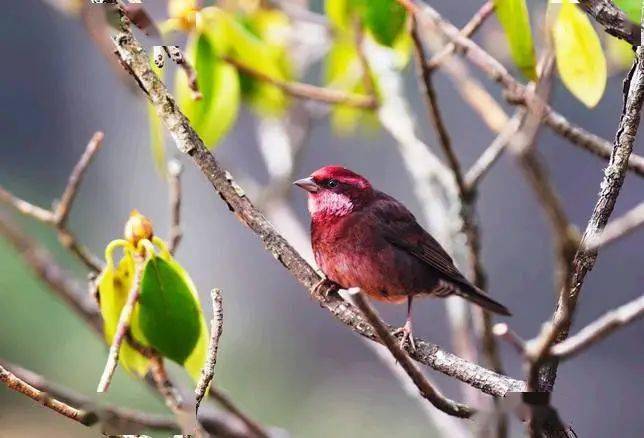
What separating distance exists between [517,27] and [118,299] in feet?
1.19

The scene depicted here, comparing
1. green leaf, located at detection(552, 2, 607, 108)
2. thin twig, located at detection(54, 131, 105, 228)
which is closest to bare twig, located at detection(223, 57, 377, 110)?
thin twig, located at detection(54, 131, 105, 228)

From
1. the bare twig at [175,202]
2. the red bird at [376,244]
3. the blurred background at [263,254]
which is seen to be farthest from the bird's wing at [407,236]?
the bare twig at [175,202]

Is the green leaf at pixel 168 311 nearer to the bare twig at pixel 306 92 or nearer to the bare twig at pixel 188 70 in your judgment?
the bare twig at pixel 188 70

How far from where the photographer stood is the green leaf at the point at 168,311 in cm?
64

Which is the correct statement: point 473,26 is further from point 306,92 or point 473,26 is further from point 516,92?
point 306,92

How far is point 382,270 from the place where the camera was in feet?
2.82

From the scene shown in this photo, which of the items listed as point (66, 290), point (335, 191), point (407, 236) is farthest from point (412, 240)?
point (66, 290)

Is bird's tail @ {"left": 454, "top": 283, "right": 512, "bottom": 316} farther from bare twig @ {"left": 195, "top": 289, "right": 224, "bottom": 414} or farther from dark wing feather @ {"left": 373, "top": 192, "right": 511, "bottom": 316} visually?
bare twig @ {"left": 195, "top": 289, "right": 224, "bottom": 414}

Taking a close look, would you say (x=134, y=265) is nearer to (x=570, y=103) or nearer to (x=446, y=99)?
(x=570, y=103)

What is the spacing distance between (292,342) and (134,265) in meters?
1.48

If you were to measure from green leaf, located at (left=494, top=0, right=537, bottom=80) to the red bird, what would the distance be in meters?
0.21

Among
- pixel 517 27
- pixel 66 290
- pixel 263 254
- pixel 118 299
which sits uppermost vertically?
pixel 517 27

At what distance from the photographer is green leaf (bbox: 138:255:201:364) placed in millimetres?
639

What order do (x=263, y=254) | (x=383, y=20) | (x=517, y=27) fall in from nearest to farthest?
(x=517, y=27), (x=383, y=20), (x=263, y=254)
